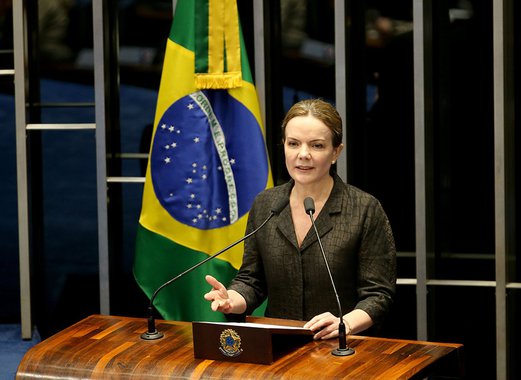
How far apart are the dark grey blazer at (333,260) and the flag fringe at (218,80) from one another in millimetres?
1558

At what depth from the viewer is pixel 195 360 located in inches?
111

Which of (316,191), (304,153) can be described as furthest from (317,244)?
(304,153)

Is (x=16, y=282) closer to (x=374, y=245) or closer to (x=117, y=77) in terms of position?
(x=117, y=77)

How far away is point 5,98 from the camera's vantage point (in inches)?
219

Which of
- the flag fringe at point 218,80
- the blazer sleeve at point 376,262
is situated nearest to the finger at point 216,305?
the blazer sleeve at point 376,262

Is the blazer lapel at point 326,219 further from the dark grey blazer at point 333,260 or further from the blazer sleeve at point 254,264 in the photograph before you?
the blazer sleeve at point 254,264

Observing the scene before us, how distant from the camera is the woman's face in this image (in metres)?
3.21

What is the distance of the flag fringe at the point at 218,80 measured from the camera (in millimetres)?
4793

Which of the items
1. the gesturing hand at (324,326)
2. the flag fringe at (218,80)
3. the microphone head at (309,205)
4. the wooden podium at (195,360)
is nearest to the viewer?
the wooden podium at (195,360)

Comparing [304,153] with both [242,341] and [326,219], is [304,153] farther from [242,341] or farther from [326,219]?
[242,341]

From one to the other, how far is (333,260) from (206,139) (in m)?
1.74

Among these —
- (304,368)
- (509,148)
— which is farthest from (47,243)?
(304,368)

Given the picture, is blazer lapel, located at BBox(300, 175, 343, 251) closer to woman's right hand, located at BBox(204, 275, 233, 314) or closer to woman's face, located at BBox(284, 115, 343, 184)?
woman's face, located at BBox(284, 115, 343, 184)

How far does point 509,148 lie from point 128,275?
86.3 inches
